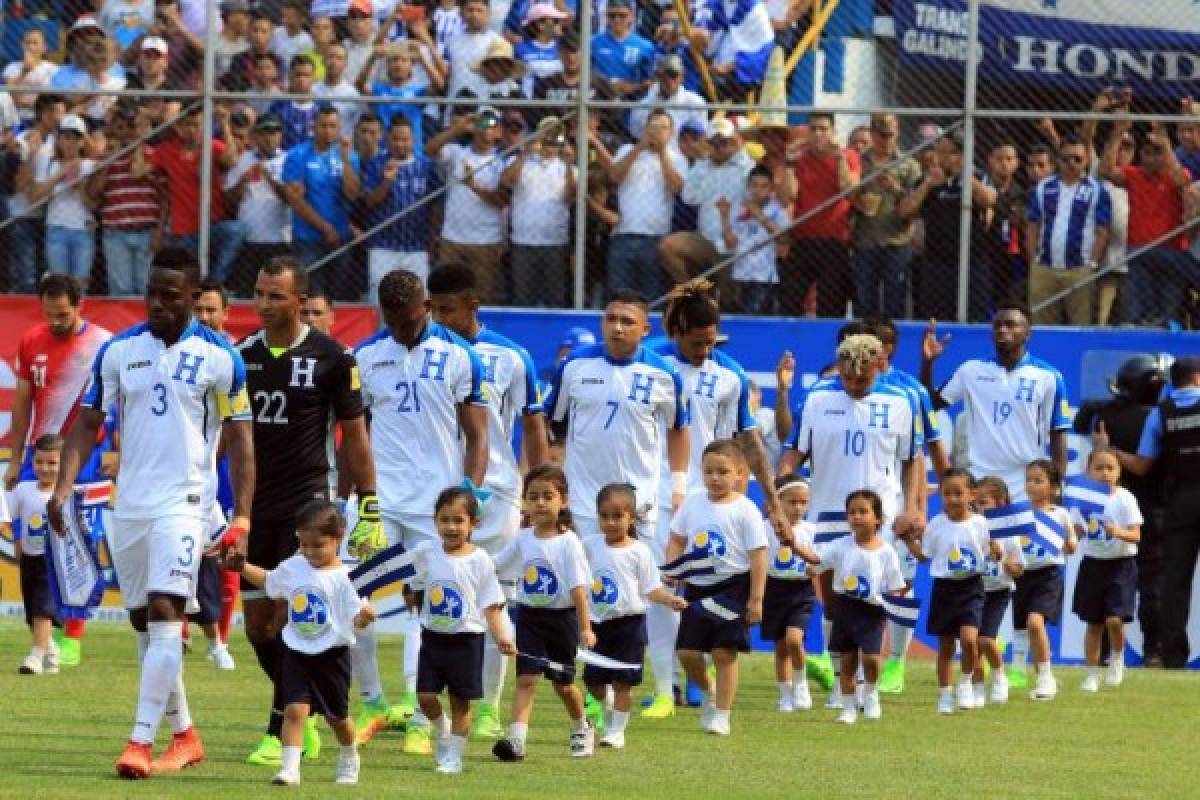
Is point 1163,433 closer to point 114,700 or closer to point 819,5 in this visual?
point 819,5

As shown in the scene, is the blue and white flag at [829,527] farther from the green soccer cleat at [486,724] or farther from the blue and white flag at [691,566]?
the green soccer cleat at [486,724]

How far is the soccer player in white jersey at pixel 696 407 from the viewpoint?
47.6ft

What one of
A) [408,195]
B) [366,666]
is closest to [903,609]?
[366,666]

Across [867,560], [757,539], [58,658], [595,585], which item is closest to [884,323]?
[867,560]

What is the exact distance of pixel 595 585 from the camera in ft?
41.8

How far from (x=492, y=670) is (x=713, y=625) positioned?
1.28m

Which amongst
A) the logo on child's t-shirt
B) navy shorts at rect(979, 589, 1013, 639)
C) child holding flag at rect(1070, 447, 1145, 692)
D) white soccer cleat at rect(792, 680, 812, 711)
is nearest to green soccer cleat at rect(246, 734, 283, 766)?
the logo on child's t-shirt

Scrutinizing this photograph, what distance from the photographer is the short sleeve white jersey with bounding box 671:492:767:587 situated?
13.8 m

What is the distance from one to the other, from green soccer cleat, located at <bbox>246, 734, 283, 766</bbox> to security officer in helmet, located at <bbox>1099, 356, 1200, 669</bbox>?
974cm

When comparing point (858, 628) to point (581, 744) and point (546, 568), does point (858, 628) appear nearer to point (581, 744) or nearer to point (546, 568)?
point (581, 744)

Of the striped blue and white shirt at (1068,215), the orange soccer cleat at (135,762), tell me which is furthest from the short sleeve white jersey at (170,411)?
the striped blue and white shirt at (1068,215)

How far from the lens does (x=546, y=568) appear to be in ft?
40.1

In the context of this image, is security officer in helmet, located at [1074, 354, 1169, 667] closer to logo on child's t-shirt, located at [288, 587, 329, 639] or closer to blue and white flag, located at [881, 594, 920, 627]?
blue and white flag, located at [881, 594, 920, 627]

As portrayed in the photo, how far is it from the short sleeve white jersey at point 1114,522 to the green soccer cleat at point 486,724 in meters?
6.14
